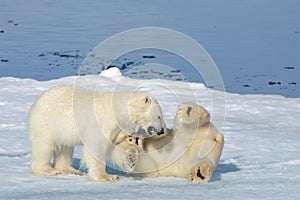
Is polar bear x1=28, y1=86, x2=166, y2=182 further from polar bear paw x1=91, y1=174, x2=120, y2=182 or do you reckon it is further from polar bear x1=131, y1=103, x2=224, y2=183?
polar bear x1=131, y1=103, x2=224, y2=183

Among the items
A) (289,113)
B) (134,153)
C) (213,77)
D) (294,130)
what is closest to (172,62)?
(213,77)

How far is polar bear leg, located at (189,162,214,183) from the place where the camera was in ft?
14.6

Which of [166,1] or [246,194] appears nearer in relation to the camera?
[246,194]

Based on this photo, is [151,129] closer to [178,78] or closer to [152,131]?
[152,131]

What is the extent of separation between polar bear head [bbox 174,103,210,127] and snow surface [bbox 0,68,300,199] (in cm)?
34

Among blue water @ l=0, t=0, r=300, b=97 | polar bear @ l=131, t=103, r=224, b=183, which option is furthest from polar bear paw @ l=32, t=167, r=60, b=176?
blue water @ l=0, t=0, r=300, b=97

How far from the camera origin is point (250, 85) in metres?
10.8

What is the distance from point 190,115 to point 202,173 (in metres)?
0.37

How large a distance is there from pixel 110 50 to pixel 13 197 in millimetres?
8327

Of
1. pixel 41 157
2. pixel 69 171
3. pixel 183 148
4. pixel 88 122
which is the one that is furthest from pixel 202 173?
pixel 41 157

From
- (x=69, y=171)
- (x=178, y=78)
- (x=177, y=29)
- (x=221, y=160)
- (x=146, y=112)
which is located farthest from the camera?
(x=177, y=29)

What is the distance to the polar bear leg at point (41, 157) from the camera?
4586mm

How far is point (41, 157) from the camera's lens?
460 cm

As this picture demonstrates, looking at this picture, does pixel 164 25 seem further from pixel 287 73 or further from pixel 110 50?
pixel 287 73
